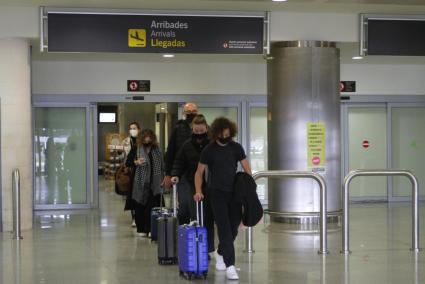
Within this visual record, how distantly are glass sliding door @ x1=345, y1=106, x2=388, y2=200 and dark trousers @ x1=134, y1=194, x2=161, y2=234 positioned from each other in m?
6.77

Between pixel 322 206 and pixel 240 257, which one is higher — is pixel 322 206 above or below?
above

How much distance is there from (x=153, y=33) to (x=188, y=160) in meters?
3.31

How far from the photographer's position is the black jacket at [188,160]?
7.63 m

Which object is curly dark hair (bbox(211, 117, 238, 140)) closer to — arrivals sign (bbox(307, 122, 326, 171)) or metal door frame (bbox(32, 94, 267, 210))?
arrivals sign (bbox(307, 122, 326, 171))

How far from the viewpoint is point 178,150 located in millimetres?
7977

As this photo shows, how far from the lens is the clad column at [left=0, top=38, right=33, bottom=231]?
10.7 meters

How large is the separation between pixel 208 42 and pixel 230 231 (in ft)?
14.3

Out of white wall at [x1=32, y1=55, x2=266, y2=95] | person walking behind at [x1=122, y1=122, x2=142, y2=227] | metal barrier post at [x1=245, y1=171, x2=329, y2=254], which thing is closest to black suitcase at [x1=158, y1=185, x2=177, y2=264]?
metal barrier post at [x1=245, y1=171, x2=329, y2=254]

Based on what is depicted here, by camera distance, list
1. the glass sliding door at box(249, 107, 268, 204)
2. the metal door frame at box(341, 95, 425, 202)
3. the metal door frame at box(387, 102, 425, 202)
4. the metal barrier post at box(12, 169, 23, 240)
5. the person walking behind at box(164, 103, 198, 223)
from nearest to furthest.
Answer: the person walking behind at box(164, 103, 198, 223)
the metal barrier post at box(12, 169, 23, 240)
the glass sliding door at box(249, 107, 268, 204)
the metal door frame at box(341, 95, 425, 202)
the metal door frame at box(387, 102, 425, 202)

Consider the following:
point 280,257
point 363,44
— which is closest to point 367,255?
point 280,257

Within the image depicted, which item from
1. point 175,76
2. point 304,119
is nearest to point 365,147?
point 175,76

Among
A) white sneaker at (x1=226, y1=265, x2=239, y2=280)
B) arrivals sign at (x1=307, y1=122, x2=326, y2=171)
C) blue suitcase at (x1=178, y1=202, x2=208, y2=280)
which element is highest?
arrivals sign at (x1=307, y1=122, x2=326, y2=171)

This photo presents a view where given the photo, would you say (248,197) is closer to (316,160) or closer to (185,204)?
(185,204)

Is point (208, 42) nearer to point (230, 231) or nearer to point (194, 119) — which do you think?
point (194, 119)
